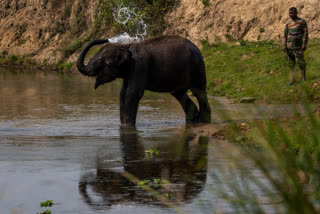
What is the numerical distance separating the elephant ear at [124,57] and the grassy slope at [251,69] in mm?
3922

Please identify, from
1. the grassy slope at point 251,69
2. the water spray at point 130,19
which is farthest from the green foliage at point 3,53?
the grassy slope at point 251,69

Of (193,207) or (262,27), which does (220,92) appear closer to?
(262,27)

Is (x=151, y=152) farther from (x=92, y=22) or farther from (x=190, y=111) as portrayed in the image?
(x=92, y=22)

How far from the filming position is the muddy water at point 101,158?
6.21 meters

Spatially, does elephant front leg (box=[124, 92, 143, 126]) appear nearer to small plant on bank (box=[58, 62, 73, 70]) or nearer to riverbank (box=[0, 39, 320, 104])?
riverbank (box=[0, 39, 320, 104])

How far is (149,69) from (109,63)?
76 cm

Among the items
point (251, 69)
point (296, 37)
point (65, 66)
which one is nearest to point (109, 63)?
point (296, 37)

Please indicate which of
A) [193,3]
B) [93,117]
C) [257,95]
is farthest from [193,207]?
[193,3]

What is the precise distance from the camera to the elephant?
1170cm

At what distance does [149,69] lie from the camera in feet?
39.0

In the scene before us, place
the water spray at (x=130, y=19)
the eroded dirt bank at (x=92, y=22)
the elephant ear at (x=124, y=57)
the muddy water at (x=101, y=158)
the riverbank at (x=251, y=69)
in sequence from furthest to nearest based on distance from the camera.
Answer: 1. the water spray at (x=130, y=19)
2. the eroded dirt bank at (x=92, y=22)
3. the riverbank at (x=251, y=69)
4. the elephant ear at (x=124, y=57)
5. the muddy water at (x=101, y=158)

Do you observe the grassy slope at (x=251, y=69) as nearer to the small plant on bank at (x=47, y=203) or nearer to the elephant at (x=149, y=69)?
the elephant at (x=149, y=69)

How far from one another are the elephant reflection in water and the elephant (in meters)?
1.99

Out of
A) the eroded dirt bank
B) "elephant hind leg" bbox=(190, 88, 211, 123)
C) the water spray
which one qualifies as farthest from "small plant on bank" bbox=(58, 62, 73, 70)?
"elephant hind leg" bbox=(190, 88, 211, 123)
